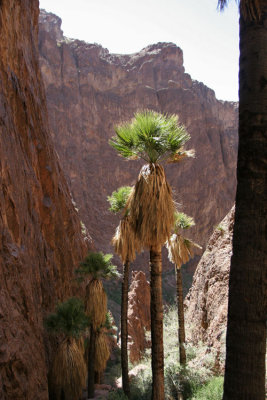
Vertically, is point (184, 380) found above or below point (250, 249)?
below

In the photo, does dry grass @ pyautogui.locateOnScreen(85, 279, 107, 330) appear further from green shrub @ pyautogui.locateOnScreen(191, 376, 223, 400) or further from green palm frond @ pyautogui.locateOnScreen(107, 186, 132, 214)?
green shrub @ pyautogui.locateOnScreen(191, 376, 223, 400)

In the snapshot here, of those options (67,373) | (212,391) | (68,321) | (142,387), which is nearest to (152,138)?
(68,321)

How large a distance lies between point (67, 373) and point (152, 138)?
8.46m

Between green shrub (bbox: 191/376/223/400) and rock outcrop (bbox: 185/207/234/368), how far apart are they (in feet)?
2.69

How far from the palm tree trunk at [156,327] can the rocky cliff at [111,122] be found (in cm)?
5630

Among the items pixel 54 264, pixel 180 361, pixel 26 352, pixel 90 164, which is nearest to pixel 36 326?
pixel 26 352

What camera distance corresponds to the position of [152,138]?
25.1 feet

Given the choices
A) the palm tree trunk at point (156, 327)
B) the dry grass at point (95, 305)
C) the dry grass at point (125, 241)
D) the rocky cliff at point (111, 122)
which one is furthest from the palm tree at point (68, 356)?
the rocky cliff at point (111, 122)

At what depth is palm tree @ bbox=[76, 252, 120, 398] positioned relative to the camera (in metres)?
13.2


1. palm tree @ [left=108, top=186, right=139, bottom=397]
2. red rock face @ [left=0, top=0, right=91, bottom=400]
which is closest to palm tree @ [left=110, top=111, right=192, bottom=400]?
red rock face @ [left=0, top=0, right=91, bottom=400]

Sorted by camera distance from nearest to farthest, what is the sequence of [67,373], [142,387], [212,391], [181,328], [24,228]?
[212,391], [24,228], [67,373], [142,387], [181,328]

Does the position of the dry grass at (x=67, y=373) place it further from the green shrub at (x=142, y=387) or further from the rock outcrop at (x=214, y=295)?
the rock outcrop at (x=214, y=295)

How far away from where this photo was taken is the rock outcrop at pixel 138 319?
85.1 feet

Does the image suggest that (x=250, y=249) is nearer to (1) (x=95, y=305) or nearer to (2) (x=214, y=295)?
(1) (x=95, y=305)
